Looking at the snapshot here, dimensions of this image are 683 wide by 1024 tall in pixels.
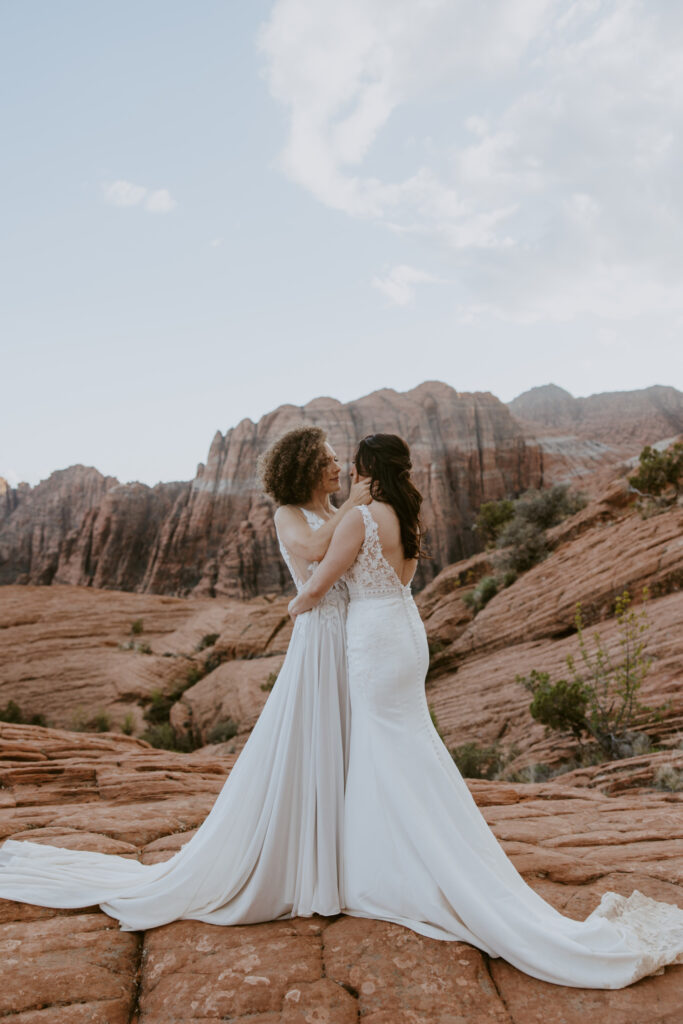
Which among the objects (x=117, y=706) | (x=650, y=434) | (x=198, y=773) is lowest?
(x=117, y=706)

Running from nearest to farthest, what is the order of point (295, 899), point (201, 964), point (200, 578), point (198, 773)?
point (201, 964) → point (295, 899) → point (198, 773) → point (200, 578)

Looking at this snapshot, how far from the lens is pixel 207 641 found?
81.6 feet

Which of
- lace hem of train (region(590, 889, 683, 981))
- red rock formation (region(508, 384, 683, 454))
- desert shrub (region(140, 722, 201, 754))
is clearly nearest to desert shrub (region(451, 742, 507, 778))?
lace hem of train (region(590, 889, 683, 981))

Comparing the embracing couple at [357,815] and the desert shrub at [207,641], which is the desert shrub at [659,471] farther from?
the desert shrub at [207,641]

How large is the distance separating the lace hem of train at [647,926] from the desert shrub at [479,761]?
6.60 m

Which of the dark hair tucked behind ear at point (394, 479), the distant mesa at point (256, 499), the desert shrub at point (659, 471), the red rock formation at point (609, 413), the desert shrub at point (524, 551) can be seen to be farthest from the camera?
the red rock formation at point (609, 413)

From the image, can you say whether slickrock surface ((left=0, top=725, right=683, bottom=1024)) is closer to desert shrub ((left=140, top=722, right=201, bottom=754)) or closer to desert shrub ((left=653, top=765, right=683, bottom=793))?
desert shrub ((left=653, top=765, right=683, bottom=793))

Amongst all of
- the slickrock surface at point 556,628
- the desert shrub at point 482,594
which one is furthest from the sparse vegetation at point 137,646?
the desert shrub at point 482,594

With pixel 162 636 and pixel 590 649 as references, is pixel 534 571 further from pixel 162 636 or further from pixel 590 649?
pixel 162 636

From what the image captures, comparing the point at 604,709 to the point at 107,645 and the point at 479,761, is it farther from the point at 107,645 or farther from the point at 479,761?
the point at 107,645

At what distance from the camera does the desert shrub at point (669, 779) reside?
599 centimetres

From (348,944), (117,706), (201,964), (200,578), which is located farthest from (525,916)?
(200,578)

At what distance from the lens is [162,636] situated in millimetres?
26344

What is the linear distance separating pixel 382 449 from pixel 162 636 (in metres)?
25.1
